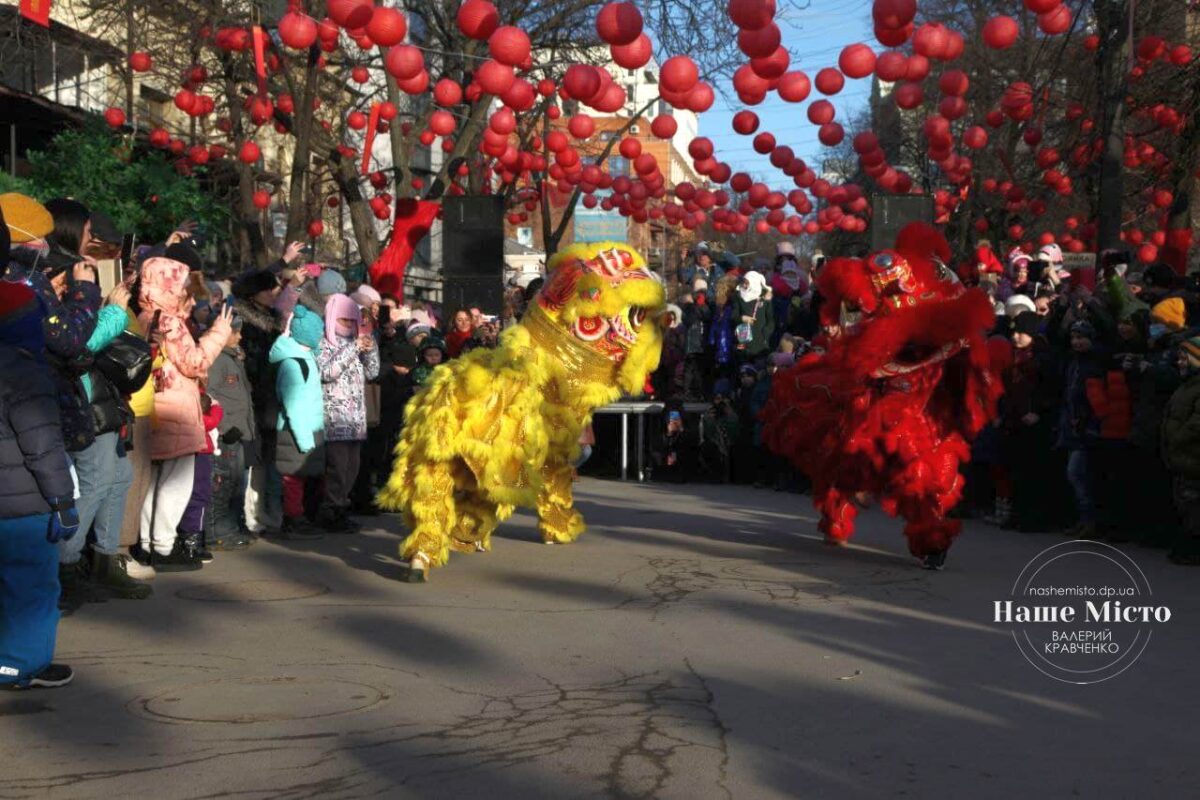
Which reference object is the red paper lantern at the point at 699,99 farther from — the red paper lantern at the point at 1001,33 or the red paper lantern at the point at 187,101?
the red paper lantern at the point at 187,101

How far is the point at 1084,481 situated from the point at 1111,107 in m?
6.51

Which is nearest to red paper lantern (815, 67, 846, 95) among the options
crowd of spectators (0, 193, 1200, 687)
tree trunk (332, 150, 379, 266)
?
crowd of spectators (0, 193, 1200, 687)

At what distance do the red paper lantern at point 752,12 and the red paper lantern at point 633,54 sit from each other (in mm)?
1364

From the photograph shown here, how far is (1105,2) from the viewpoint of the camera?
1694 cm

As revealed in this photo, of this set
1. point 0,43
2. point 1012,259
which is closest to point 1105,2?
point 1012,259

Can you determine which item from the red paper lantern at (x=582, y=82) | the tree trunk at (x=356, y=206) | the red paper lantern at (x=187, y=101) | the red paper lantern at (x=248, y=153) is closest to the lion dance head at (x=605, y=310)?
the red paper lantern at (x=582, y=82)

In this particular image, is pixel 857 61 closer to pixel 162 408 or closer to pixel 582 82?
pixel 582 82

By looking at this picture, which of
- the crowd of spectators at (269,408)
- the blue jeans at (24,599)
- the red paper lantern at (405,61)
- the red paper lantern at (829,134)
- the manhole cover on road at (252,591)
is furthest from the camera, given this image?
the red paper lantern at (829,134)

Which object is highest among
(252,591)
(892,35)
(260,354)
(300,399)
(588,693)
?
(892,35)

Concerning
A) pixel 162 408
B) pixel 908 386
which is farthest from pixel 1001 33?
pixel 162 408

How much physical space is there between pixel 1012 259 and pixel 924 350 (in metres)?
7.44

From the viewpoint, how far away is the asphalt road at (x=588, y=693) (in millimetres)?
4793

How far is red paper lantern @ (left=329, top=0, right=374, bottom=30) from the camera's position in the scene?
12688 mm

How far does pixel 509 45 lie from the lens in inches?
511
